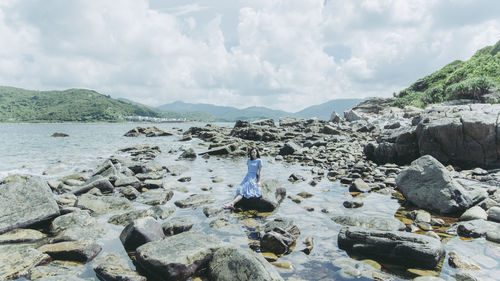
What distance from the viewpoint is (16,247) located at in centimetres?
677

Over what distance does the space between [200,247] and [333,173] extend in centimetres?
1179

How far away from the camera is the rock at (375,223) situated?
7648 mm

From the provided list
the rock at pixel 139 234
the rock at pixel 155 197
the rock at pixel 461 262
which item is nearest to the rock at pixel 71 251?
the rock at pixel 139 234

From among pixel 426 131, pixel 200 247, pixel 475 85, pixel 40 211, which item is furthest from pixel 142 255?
pixel 475 85

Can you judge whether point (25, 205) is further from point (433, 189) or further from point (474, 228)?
point (433, 189)

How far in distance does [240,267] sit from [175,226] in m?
3.67

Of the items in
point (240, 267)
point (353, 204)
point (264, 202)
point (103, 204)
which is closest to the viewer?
point (240, 267)

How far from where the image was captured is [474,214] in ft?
27.7

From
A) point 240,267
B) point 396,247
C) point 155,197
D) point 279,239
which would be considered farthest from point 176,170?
point 396,247

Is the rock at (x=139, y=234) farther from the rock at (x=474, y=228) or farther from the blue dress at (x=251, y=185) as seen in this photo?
the rock at (x=474, y=228)

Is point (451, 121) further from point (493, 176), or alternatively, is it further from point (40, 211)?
point (40, 211)

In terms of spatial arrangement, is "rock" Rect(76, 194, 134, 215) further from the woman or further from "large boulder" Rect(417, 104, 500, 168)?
"large boulder" Rect(417, 104, 500, 168)

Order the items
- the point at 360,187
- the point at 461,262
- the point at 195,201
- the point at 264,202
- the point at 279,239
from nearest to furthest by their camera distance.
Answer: the point at 461,262 → the point at 279,239 → the point at 264,202 → the point at 195,201 → the point at 360,187

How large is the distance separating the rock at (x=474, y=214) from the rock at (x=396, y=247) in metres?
3.28
